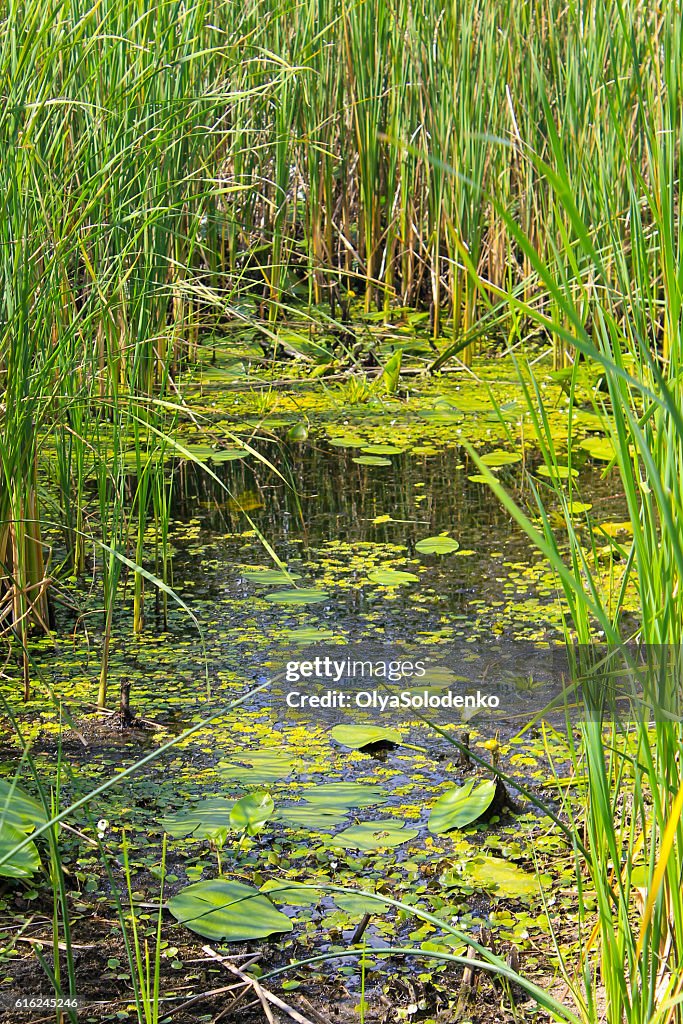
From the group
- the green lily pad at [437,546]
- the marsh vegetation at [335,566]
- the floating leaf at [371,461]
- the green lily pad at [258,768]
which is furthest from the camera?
the floating leaf at [371,461]

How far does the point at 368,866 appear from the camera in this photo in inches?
55.4

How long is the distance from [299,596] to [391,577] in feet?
0.61

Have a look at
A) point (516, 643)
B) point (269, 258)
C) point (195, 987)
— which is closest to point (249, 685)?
point (516, 643)

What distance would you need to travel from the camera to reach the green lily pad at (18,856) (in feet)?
4.16

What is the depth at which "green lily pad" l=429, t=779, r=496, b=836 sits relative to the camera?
147cm

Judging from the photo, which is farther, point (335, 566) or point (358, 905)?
point (335, 566)

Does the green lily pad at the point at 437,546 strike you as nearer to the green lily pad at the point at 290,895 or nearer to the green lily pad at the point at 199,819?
the green lily pad at the point at 199,819

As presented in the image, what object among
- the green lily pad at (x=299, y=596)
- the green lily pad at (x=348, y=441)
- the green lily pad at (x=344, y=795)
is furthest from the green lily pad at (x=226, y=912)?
the green lily pad at (x=348, y=441)

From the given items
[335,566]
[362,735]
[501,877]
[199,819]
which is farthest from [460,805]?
[335,566]

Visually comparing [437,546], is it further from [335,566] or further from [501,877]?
[501,877]

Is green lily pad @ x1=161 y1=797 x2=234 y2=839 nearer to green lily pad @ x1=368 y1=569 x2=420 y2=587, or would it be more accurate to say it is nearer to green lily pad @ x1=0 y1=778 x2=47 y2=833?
green lily pad @ x1=0 y1=778 x2=47 y2=833

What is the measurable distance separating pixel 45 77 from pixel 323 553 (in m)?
0.99

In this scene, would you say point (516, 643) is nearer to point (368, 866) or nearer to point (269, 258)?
point (368, 866)

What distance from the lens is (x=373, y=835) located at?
146 cm
